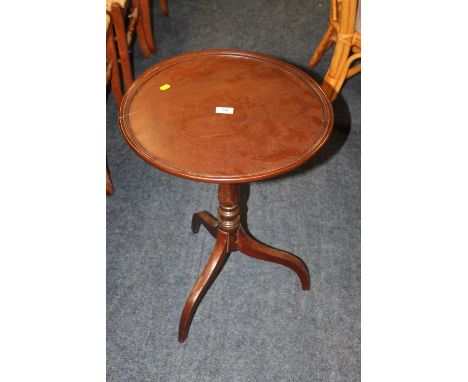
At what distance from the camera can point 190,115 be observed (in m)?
1.78

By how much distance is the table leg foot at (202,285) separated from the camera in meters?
2.01

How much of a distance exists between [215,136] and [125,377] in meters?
0.91

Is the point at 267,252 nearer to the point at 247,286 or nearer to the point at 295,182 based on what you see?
the point at 247,286

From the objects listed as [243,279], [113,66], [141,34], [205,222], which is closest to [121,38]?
[113,66]

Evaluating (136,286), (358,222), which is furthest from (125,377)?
(358,222)

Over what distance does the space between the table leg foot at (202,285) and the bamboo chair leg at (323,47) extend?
1592mm

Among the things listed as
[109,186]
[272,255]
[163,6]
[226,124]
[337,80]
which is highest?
[163,6]

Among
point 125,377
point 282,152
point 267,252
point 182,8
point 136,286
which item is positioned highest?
point 182,8

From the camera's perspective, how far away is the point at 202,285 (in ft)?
6.64

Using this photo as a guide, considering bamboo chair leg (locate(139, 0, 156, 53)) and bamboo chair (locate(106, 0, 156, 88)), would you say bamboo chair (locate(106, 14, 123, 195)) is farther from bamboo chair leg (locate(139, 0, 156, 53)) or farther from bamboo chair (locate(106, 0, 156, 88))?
bamboo chair leg (locate(139, 0, 156, 53))

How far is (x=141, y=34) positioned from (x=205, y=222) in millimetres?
1570

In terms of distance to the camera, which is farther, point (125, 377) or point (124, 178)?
point (124, 178)

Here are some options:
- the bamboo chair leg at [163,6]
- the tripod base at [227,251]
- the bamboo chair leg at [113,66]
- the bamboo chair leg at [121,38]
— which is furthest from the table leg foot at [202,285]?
the bamboo chair leg at [163,6]

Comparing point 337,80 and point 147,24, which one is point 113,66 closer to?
point 147,24
